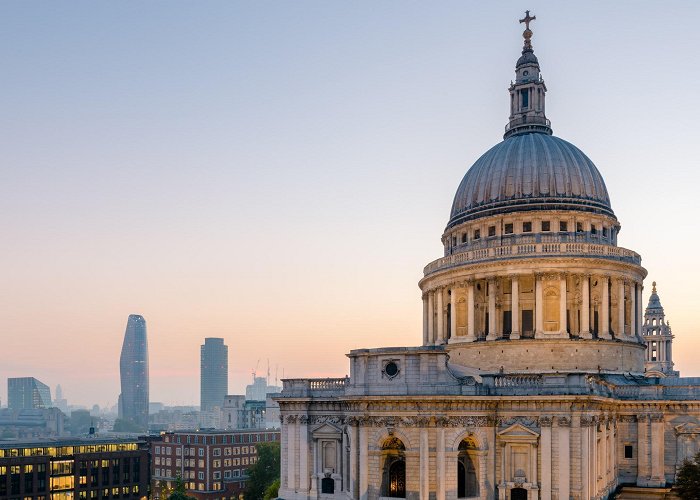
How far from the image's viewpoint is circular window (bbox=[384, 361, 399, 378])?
56844 millimetres

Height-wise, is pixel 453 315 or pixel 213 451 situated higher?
pixel 453 315

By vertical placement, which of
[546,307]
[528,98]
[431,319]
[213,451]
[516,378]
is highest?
[528,98]

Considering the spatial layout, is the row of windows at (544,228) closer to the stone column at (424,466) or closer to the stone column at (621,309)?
the stone column at (621,309)

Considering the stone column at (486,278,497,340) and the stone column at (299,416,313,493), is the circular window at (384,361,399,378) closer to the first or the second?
the stone column at (299,416,313,493)

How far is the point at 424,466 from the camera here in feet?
180

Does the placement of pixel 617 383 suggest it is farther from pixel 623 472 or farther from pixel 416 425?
pixel 416 425

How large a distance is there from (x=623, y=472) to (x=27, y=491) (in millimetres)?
99936

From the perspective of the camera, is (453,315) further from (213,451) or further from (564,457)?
(213,451)

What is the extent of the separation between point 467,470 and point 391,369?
9.75 metres

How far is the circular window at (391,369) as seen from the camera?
56.8 m

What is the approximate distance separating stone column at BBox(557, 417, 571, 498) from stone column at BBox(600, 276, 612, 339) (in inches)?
683

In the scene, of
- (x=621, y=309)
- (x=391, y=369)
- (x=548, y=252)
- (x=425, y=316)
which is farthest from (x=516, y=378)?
(x=425, y=316)

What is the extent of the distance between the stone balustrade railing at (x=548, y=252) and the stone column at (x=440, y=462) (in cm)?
2054

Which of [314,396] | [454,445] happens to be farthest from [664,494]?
[314,396]
